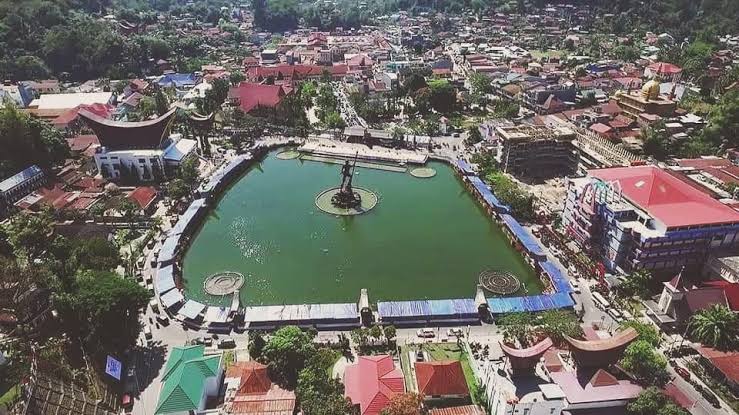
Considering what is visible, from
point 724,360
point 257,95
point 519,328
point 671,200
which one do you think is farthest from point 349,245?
point 257,95

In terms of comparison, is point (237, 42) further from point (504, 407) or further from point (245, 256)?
point (504, 407)

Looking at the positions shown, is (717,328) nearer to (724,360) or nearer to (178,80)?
(724,360)

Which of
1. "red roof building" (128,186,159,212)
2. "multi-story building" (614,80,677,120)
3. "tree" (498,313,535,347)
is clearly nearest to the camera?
"tree" (498,313,535,347)

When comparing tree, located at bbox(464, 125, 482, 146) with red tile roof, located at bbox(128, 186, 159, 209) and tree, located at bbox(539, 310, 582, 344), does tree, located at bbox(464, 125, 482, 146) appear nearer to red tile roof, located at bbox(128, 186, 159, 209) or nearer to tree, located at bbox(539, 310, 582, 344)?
tree, located at bbox(539, 310, 582, 344)

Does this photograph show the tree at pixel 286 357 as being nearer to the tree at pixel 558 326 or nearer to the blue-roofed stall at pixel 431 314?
the blue-roofed stall at pixel 431 314

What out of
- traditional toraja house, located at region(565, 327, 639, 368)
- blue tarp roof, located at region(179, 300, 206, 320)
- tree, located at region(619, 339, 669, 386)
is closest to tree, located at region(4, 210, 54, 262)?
blue tarp roof, located at region(179, 300, 206, 320)

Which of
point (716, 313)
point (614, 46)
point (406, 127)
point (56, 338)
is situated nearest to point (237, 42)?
point (406, 127)

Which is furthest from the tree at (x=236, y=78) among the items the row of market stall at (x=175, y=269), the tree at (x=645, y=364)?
the tree at (x=645, y=364)
